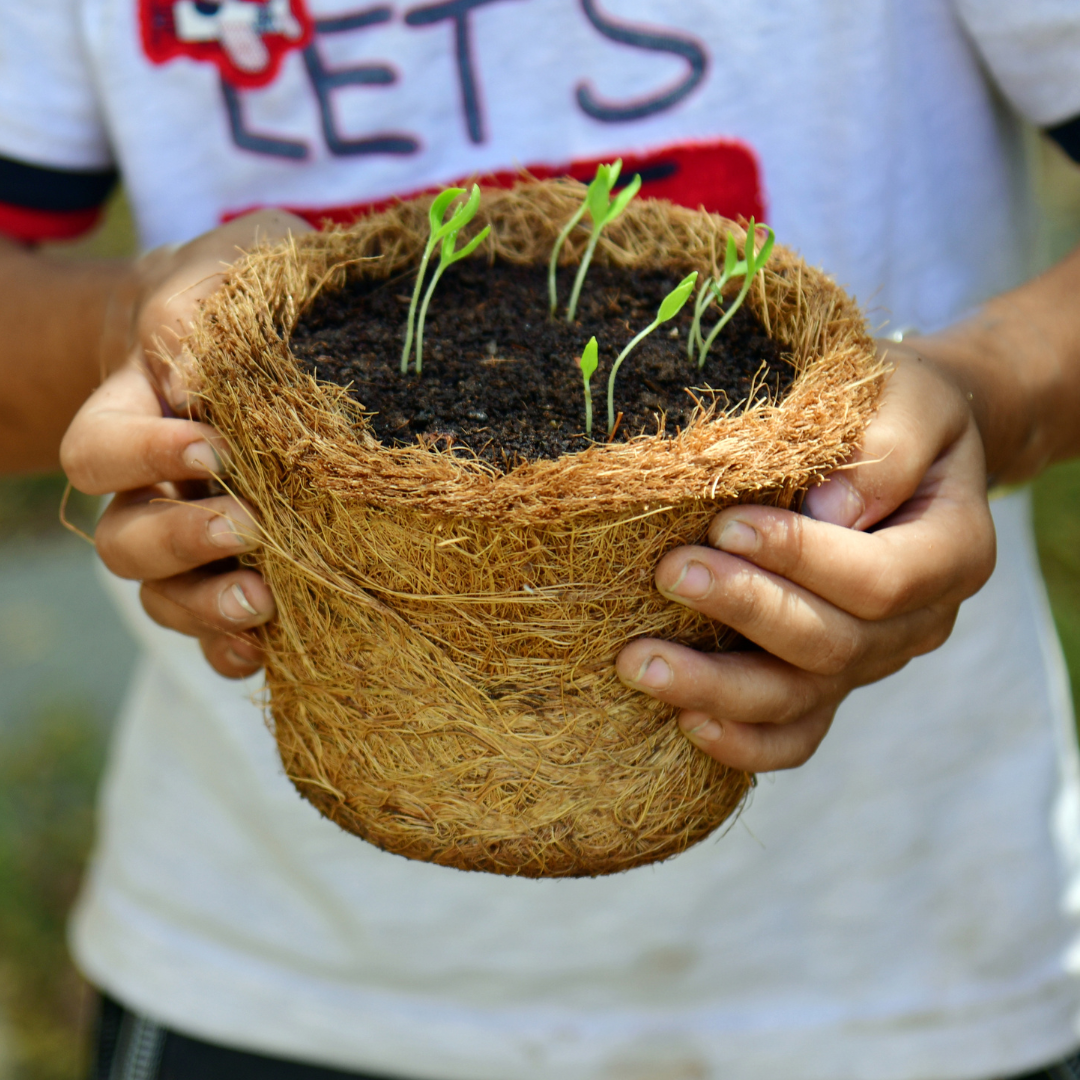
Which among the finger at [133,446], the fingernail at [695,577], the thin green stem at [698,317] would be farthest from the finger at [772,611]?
the finger at [133,446]

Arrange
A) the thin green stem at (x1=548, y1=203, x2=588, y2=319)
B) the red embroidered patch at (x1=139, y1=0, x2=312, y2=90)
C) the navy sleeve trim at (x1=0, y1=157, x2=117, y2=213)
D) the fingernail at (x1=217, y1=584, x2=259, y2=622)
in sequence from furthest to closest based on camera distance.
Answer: the navy sleeve trim at (x1=0, y1=157, x2=117, y2=213) → the red embroidered patch at (x1=139, y1=0, x2=312, y2=90) → the thin green stem at (x1=548, y1=203, x2=588, y2=319) → the fingernail at (x1=217, y1=584, x2=259, y2=622)

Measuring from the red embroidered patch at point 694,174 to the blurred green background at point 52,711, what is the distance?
89cm

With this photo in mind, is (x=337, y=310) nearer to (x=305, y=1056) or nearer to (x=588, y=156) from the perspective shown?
(x=588, y=156)

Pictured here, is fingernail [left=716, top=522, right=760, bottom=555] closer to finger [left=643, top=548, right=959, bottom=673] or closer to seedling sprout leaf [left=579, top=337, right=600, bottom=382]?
finger [left=643, top=548, right=959, bottom=673]

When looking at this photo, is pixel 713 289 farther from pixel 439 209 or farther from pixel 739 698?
pixel 739 698

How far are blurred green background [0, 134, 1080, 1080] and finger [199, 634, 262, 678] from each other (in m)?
1.51

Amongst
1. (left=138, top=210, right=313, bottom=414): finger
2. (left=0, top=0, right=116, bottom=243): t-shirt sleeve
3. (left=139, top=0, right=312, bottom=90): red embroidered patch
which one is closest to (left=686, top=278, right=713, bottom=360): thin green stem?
(left=138, top=210, right=313, bottom=414): finger

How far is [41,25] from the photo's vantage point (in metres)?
1.08

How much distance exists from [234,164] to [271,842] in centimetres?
80

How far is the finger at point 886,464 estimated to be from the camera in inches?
29.5

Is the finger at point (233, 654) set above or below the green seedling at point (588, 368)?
below

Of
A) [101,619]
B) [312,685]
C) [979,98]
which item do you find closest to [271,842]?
[312,685]

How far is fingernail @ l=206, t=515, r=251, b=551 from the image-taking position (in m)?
0.77

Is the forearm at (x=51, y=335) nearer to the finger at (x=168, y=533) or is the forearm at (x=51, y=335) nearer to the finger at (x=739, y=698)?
the finger at (x=168, y=533)
